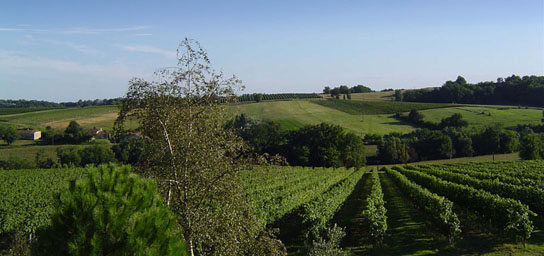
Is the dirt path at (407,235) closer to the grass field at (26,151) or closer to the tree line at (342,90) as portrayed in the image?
the grass field at (26,151)

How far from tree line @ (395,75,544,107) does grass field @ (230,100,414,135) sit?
28.3m

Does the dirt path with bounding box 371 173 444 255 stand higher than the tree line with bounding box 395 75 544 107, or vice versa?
the tree line with bounding box 395 75 544 107

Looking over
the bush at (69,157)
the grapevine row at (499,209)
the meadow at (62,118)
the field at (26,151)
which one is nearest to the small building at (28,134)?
the field at (26,151)

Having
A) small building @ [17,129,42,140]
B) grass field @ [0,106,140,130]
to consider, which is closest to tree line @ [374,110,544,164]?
grass field @ [0,106,140,130]

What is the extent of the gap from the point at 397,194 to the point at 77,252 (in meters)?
34.1

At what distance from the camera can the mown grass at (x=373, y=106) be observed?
107938mm

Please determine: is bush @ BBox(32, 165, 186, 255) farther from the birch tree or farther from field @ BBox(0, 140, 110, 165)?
field @ BBox(0, 140, 110, 165)

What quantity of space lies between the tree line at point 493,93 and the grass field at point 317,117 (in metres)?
28.3

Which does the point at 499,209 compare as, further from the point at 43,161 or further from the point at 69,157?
the point at 43,161

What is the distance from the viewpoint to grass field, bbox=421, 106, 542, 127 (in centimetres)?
9006

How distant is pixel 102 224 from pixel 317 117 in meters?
94.9

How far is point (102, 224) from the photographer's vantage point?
621 centimetres

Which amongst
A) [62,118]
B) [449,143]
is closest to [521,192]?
[449,143]

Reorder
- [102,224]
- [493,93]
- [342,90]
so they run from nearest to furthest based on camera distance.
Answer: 1. [102,224]
2. [493,93]
3. [342,90]
